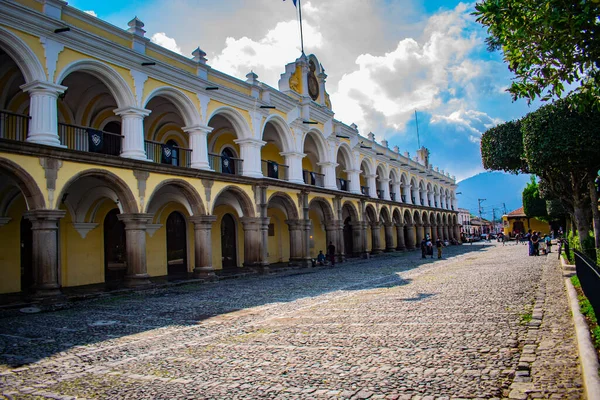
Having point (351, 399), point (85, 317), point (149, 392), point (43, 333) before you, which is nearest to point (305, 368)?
point (351, 399)

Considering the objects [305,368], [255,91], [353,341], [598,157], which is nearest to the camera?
[305,368]

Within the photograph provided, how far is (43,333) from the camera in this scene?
815cm

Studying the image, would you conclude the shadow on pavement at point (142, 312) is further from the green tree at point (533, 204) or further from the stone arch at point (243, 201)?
the green tree at point (533, 204)

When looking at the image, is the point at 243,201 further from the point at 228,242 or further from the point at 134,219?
the point at 134,219

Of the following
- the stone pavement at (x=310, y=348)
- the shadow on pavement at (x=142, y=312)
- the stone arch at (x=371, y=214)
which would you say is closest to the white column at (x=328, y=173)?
the stone arch at (x=371, y=214)

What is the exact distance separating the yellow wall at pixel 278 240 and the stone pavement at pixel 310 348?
14716 millimetres

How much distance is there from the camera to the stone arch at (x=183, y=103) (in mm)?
16208

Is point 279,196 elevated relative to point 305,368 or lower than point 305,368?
elevated

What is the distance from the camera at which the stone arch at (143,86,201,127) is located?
638 inches

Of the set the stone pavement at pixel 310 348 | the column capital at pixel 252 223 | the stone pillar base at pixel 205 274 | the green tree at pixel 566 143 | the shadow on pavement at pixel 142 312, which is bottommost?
the shadow on pavement at pixel 142 312

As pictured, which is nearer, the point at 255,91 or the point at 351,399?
the point at 351,399

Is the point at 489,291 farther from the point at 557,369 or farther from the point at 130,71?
the point at 130,71

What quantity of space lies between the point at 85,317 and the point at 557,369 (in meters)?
9.25

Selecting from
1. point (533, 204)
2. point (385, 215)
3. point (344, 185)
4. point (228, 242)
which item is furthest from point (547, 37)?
point (533, 204)
